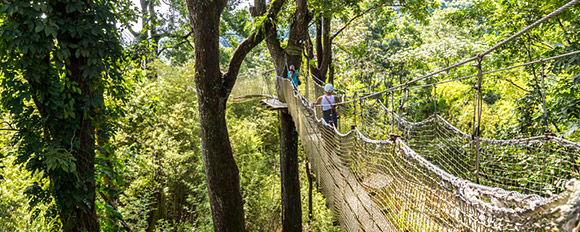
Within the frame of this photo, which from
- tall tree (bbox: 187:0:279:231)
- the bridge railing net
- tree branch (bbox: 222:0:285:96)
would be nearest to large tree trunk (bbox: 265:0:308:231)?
tree branch (bbox: 222:0:285:96)

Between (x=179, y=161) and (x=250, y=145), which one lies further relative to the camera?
(x=250, y=145)

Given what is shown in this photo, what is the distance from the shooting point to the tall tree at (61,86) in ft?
6.97

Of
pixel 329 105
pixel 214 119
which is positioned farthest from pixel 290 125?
pixel 214 119

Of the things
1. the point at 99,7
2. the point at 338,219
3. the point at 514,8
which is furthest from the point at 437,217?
the point at 514,8

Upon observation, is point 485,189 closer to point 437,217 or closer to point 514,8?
point 437,217

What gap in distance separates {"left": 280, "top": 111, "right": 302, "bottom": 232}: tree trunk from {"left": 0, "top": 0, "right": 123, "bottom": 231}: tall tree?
2804 millimetres

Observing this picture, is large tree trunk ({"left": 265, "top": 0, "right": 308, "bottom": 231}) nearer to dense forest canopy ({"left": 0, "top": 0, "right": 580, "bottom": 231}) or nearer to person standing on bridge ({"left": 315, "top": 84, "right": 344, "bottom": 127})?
dense forest canopy ({"left": 0, "top": 0, "right": 580, "bottom": 231})

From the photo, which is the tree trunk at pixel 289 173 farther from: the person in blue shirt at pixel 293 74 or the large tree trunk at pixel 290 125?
the person in blue shirt at pixel 293 74

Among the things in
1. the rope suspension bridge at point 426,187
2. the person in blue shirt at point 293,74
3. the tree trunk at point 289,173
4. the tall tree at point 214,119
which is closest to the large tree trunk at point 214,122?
the tall tree at point 214,119

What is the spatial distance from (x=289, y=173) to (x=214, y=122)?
1807 millimetres

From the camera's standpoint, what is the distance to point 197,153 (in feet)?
24.9

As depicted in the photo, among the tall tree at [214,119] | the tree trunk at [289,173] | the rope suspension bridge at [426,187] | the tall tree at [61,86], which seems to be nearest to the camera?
the rope suspension bridge at [426,187]

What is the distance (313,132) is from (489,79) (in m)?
3.86

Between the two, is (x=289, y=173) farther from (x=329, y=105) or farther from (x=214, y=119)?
(x=214, y=119)
